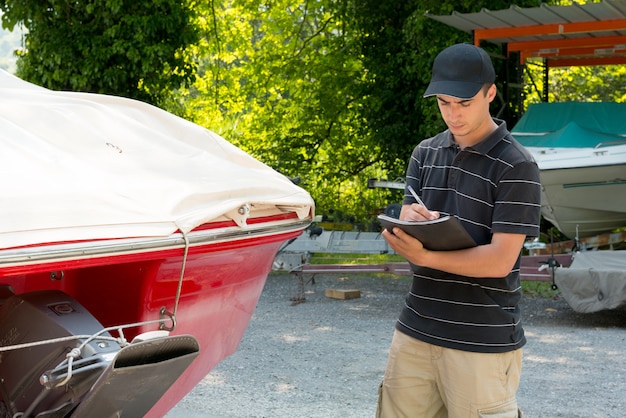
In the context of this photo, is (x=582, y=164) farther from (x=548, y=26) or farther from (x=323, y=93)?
(x=323, y=93)

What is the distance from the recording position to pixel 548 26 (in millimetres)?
11281

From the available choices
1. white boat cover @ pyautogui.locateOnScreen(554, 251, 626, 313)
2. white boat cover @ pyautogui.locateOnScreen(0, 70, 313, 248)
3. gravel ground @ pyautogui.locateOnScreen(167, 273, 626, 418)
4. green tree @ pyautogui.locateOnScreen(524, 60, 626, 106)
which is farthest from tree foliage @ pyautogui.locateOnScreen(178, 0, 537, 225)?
white boat cover @ pyautogui.locateOnScreen(0, 70, 313, 248)

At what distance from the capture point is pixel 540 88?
1847cm

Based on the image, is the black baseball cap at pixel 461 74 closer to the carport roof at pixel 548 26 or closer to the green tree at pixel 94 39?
the carport roof at pixel 548 26

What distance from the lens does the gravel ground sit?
5.59 meters

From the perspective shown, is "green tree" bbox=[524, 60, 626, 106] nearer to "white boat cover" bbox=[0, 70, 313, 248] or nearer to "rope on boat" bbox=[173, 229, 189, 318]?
"white boat cover" bbox=[0, 70, 313, 248]

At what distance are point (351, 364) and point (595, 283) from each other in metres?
2.56

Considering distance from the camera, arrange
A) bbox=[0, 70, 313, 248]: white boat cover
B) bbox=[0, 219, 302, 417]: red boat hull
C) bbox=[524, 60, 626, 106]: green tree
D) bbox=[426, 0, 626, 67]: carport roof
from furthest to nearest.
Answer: bbox=[524, 60, 626, 106]: green tree < bbox=[426, 0, 626, 67]: carport roof < bbox=[0, 219, 302, 417]: red boat hull < bbox=[0, 70, 313, 248]: white boat cover

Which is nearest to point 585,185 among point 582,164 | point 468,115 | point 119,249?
point 582,164

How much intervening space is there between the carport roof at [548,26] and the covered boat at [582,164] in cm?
113

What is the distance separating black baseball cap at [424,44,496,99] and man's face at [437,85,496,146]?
24mm

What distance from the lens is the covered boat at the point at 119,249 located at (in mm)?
2613

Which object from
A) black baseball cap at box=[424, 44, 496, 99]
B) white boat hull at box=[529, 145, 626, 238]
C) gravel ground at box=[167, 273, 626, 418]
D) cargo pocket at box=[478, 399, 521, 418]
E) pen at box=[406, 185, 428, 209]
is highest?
black baseball cap at box=[424, 44, 496, 99]

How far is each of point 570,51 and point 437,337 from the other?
13.0 meters
